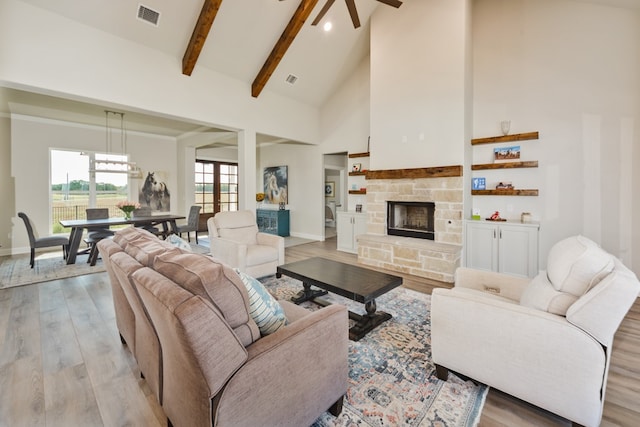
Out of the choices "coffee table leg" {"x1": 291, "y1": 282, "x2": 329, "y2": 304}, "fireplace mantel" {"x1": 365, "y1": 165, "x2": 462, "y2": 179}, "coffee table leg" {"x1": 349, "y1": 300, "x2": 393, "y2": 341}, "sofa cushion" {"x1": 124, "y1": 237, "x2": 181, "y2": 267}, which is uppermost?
"fireplace mantel" {"x1": 365, "y1": 165, "x2": 462, "y2": 179}

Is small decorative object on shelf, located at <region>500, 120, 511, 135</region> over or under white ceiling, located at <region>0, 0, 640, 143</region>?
under

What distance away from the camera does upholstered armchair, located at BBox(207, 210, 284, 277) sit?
148 inches

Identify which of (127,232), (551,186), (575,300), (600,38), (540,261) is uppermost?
(600,38)

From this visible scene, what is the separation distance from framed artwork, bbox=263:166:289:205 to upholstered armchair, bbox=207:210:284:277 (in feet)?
11.5

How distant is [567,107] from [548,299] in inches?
149

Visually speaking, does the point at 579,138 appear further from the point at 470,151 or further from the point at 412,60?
the point at 412,60

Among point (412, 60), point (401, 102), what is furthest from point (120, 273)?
point (412, 60)

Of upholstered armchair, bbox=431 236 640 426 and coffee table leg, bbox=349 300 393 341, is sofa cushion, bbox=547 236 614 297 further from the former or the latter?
coffee table leg, bbox=349 300 393 341

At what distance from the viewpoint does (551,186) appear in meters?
4.19

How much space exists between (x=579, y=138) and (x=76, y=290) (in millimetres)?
6997

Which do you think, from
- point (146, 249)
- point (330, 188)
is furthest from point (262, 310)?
point (330, 188)

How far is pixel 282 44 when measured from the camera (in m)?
4.95

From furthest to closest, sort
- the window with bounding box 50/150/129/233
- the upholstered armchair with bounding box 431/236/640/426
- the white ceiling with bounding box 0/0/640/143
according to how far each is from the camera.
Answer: the window with bounding box 50/150/129/233 < the white ceiling with bounding box 0/0/640/143 < the upholstered armchair with bounding box 431/236/640/426

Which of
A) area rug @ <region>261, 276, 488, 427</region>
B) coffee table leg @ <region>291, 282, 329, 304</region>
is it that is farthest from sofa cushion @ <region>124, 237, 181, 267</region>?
coffee table leg @ <region>291, 282, 329, 304</region>
